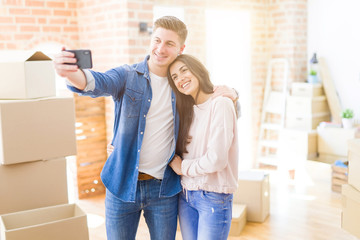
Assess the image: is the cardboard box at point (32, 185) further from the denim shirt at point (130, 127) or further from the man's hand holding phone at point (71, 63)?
the man's hand holding phone at point (71, 63)

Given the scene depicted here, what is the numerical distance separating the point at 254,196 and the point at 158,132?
2060 millimetres

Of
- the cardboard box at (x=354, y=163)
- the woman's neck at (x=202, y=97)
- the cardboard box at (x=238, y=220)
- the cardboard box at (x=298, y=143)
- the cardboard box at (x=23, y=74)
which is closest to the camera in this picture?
the woman's neck at (x=202, y=97)

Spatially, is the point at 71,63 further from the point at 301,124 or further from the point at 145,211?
the point at 301,124

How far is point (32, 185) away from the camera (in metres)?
2.39

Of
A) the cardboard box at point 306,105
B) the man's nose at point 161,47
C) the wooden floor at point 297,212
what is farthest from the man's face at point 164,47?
the cardboard box at point 306,105

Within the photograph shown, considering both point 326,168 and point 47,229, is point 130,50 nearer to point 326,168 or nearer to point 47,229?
point 47,229

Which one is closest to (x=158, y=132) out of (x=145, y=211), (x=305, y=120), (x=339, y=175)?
(x=145, y=211)

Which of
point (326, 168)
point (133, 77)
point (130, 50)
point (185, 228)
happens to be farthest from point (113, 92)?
point (326, 168)

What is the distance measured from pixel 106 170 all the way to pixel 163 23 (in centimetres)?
68

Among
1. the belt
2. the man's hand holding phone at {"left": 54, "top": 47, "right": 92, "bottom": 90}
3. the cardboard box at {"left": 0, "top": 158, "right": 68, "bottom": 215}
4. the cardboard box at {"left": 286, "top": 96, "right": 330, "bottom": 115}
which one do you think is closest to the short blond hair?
the man's hand holding phone at {"left": 54, "top": 47, "right": 92, "bottom": 90}

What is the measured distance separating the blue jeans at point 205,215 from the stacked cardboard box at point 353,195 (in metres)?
0.99

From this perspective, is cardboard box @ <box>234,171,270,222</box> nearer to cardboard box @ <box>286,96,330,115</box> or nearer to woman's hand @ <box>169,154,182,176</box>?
cardboard box @ <box>286,96,330,115</box>

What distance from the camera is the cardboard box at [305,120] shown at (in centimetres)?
516

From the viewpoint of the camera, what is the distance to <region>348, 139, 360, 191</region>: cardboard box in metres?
2.44
